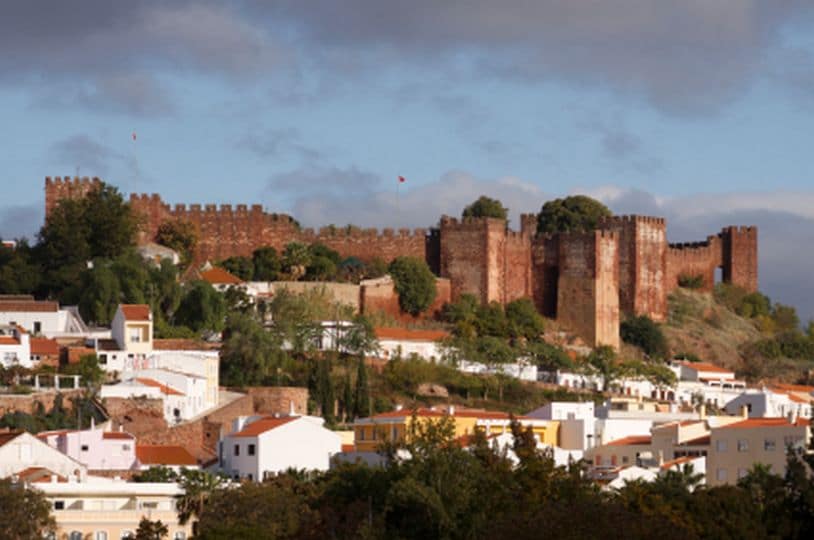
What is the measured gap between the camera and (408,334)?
3344 inches

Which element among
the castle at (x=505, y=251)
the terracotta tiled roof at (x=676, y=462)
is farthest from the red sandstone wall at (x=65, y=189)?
the terracotta tiled roof at (x=676, y=462)

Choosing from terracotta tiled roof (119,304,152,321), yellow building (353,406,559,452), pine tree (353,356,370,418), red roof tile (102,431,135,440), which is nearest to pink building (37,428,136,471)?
red roof tile (102,431,135,440)

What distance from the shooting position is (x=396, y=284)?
8875 cm

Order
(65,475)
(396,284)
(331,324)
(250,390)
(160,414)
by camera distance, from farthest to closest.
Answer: (396,284)
(331,324)
(250,390)
(160,414)
(65,475)

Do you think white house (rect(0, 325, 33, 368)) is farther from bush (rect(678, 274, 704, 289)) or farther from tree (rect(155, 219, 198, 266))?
bush (rect(678, 274, 704, 289))

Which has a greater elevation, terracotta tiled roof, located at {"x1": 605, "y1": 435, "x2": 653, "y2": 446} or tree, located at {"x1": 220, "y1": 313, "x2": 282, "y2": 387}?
tree, located at {"x1": 220, "y1": 313, "x2": 282, "y2": 387}

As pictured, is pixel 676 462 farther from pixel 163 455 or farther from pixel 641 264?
pixel 641 264

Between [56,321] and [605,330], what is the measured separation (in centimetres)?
2094

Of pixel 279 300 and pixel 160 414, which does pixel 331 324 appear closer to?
pixel 279 300

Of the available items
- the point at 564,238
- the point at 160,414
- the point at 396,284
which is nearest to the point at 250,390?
the point at 160,414

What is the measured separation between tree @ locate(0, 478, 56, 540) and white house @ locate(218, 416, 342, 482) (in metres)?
10.1

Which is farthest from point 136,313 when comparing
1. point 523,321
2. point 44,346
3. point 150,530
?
point 150,530

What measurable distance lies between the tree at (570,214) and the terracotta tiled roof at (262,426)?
3189cm

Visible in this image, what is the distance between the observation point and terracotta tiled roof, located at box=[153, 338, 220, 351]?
78000mm
